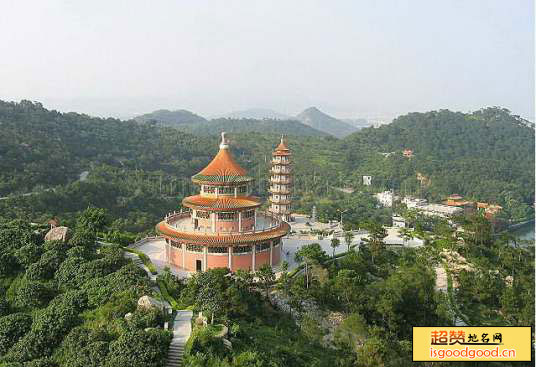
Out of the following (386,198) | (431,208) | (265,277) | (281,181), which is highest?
(281,181)

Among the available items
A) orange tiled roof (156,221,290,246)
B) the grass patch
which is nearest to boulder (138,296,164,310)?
the grass patch

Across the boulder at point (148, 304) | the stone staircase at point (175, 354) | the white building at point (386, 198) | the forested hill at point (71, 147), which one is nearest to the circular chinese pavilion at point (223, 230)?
the boulder at point (148, 304)

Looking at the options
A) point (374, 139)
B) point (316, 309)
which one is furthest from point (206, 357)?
point (374, 139)

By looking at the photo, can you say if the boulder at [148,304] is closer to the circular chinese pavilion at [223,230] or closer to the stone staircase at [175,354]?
the stone staircase at [175,354]

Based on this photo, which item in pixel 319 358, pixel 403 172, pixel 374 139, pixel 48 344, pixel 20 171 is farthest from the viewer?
pixel 374 139

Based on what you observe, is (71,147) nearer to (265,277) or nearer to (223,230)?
(223,230)

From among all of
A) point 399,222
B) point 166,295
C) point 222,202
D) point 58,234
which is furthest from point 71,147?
point 166,295

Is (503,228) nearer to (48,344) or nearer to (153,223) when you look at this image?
(153,223)
